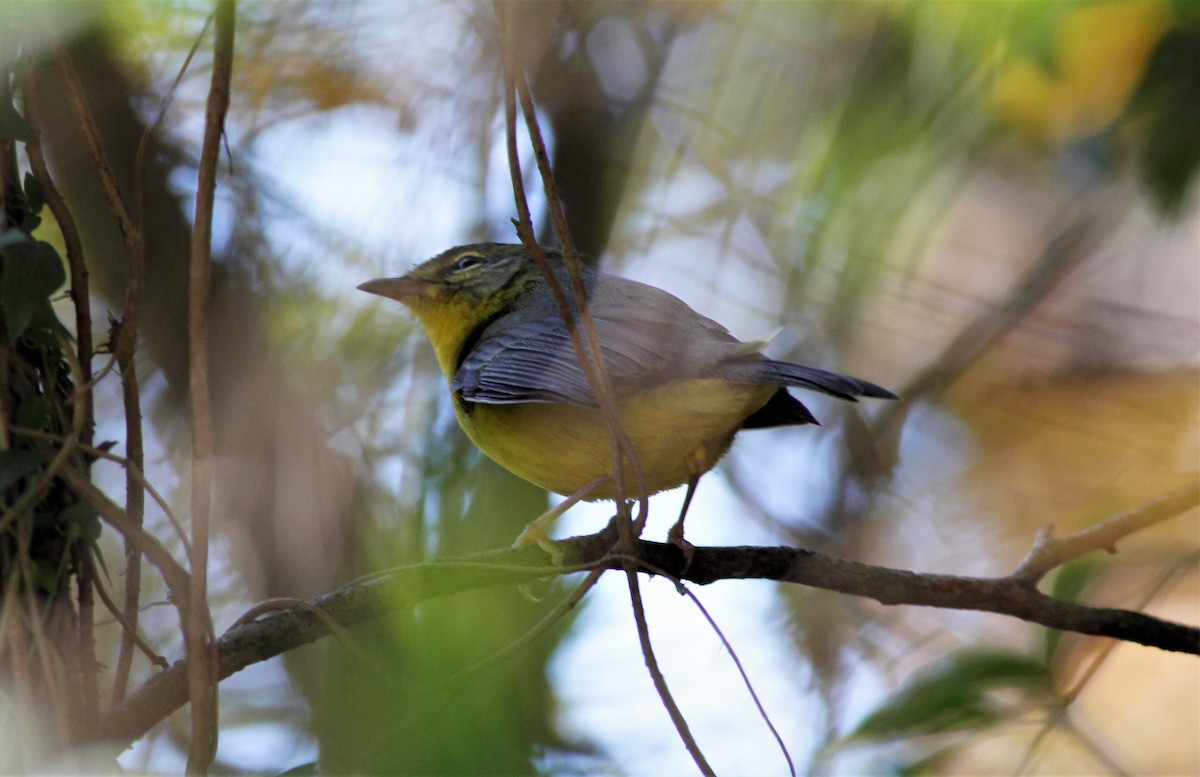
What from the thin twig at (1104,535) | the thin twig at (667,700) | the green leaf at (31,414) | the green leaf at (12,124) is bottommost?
the thin twig at (667,700)

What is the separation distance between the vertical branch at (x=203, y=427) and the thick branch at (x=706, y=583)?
236 millimetres

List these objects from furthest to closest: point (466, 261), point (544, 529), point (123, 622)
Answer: point (466, 261) < point (544, 529) < point (123, 622)

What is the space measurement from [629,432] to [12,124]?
182cm

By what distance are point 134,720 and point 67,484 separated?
47 cm

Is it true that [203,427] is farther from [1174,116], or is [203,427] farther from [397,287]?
[397,287]

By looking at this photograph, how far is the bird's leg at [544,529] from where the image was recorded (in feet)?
9.34

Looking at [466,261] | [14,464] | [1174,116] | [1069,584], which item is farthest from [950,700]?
[466,261]

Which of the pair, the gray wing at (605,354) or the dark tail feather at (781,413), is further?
the dark tail feather at (781,413)

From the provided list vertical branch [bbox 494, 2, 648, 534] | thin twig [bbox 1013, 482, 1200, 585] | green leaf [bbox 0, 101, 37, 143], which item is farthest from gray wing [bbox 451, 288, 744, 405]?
green leaf [bbox 0, 101, 37, 143]

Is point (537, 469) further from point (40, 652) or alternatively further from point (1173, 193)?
point (1173, 193)

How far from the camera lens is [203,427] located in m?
1.74

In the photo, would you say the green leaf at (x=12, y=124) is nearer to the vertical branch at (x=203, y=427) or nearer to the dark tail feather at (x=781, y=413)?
the vertical branch at (x=203, y=427)

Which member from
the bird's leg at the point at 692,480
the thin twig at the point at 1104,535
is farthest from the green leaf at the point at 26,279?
the thin twig at the point at 1104,535

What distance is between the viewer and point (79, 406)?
195cm
